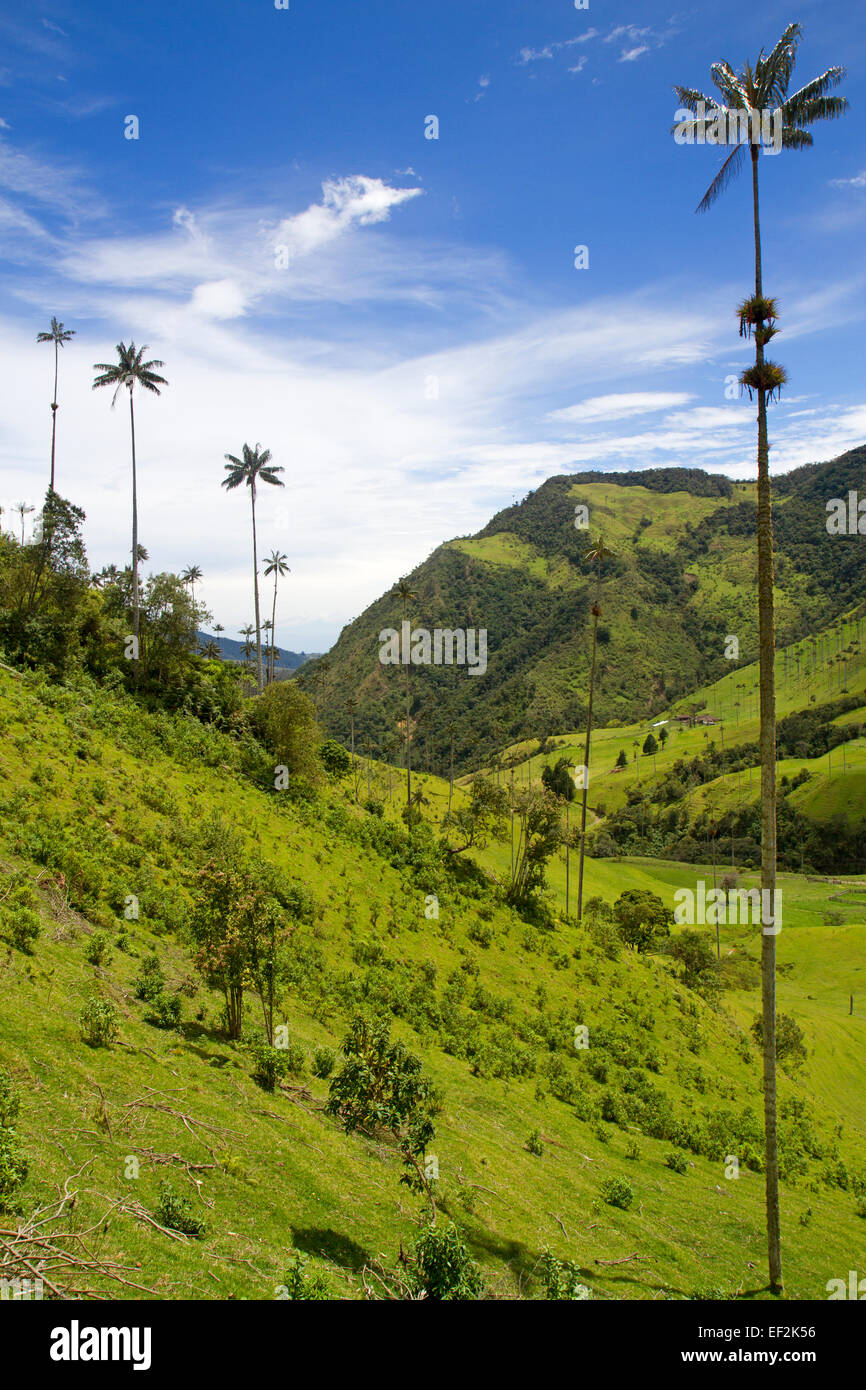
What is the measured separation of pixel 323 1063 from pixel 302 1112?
2475 mm

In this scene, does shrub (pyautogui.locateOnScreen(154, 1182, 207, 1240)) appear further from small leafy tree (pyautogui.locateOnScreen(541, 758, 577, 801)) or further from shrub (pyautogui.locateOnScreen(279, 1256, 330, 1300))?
small leafy tree (pyautogui.locateOnScreen(541, 758, 577, 801))

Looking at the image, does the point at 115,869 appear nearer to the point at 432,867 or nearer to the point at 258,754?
the point at 258,754

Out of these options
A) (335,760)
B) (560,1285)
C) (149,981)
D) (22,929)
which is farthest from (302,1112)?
(335,760)

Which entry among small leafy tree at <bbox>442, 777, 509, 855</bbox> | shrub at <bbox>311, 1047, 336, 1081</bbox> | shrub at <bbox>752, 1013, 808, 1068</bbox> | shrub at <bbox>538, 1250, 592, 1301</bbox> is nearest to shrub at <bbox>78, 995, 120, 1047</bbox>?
shrub at <bbox>311, 1047, 336, 1081</bbox>

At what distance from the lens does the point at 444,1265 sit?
10031 millimetres

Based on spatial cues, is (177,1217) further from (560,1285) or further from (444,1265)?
(560,1285)

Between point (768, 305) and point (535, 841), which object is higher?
point (768, 305)

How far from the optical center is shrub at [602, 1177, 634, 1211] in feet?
64.1

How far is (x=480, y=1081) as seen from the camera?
25422mm

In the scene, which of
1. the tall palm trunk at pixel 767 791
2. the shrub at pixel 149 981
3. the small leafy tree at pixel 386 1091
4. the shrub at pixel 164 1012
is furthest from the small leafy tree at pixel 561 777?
the small leafy tree at pixel 386 1091

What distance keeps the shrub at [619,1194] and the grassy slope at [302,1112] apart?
33 centimetres

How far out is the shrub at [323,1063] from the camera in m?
19.2
